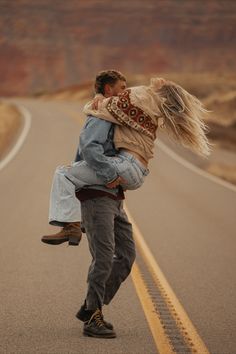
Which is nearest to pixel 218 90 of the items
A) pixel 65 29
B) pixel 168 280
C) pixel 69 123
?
pixel 69 123

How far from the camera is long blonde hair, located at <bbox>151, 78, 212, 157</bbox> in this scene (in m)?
5.61

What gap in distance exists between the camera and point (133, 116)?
5.51 metres

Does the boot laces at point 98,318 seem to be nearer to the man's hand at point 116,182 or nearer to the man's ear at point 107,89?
the man's hand at point 116,182

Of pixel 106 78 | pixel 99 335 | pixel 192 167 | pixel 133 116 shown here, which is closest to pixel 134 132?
pixel 133 116

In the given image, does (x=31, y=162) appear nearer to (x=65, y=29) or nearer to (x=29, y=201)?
(x=29, y=201)

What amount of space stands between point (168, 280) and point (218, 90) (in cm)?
6546

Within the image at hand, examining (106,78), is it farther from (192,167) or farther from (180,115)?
(192,167)

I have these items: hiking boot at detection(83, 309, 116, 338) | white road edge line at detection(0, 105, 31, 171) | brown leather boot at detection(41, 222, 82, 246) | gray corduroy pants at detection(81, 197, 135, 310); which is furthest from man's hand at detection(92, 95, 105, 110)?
white road edge line at detection(0, 105, 31, 171)

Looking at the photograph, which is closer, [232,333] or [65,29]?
[232,333]

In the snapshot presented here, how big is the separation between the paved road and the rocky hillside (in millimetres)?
126154

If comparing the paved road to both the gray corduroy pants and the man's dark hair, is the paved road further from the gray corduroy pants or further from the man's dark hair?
the man's dark hair

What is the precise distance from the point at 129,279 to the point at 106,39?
15338cm

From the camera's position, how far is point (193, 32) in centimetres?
16300

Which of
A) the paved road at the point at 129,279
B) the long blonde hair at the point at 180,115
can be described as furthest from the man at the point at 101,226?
the long blonde hair at the point at 180,115
